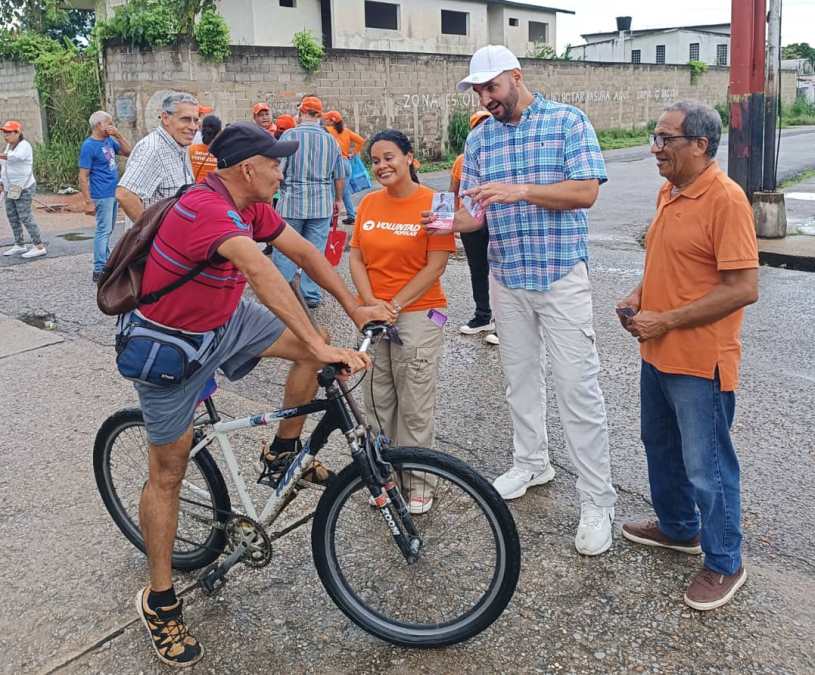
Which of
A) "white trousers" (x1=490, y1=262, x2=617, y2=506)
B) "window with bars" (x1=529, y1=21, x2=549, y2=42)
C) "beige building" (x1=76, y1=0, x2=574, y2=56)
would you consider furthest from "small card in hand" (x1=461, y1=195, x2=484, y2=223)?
"window with bars" (x1=529, y1=21, x2=549, y2=42)

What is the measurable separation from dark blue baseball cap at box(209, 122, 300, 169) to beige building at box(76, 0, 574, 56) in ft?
86.5

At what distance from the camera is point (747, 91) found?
9.77m

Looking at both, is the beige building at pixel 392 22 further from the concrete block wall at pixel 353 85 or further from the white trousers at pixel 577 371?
the white trousers at pixel 577 371

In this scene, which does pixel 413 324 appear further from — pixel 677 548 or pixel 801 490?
pixel 801 490

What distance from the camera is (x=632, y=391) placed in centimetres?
545

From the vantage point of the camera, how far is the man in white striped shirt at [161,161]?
5.97 metres

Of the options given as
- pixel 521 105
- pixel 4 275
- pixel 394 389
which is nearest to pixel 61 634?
pixel 394 389

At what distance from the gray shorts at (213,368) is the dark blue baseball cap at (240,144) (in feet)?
2.12

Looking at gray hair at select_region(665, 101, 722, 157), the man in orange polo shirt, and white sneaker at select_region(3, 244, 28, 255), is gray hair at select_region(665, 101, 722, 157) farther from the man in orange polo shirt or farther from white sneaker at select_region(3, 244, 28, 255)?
A: white sneaker at select_region(3, 244, 28, 255)

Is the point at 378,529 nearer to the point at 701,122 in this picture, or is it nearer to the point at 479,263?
the point at 701,122

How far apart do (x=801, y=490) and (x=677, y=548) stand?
0.95 meters

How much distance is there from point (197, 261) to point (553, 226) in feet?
5.25

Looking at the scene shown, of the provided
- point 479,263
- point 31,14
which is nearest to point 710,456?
point 479,263

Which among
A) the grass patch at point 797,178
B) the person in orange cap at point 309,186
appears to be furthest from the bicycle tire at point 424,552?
the grass patch at point 797,178
